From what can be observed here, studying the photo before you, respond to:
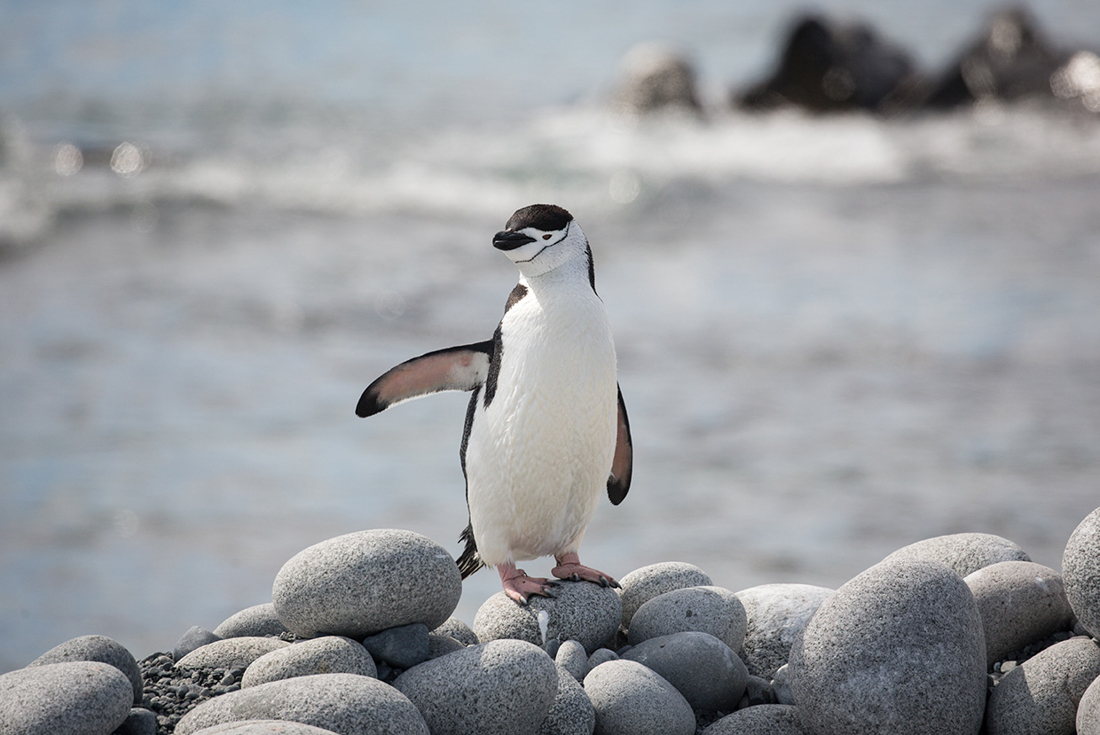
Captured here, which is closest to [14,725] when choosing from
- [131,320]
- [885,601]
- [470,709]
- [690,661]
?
[470,709]

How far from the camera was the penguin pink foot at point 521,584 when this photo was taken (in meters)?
3.48

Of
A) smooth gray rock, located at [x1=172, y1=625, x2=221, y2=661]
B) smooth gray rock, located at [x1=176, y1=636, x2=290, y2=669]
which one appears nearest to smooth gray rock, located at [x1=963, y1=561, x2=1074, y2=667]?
smooth gray rock, located at [x1=176, y1=636, x2=290, y2=669]

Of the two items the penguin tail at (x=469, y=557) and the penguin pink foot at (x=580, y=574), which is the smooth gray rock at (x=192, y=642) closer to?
the penguin tail at (x=469, y=557)

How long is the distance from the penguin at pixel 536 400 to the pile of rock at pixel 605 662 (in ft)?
0.84

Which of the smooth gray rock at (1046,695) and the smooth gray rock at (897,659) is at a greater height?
the smooth gray rock at (897,659)

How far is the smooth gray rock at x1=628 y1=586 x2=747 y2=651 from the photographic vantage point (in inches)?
133

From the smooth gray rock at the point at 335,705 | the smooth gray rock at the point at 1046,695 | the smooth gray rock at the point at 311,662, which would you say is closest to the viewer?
the smooth gray rock at the point at 335,705

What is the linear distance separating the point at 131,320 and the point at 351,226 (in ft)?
12.3

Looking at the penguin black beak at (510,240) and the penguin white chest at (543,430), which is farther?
the penguin white chest at (543,430)

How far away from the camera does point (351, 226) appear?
43.5ft

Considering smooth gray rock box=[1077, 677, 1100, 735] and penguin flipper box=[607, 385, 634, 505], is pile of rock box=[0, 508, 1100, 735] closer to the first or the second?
smooth gray rock box=[1077, 677, 1100, 735]

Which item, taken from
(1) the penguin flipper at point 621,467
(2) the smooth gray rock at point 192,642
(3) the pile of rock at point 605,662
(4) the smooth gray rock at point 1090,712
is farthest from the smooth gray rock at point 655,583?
(2) the smooth gray rock at point 192,642

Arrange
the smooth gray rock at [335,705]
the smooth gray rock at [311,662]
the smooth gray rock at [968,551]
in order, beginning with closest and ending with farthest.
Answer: the smooth gray rock at [335,705]
the smooth gray rock at [311,662]
the smooth gray rock at [968,551]

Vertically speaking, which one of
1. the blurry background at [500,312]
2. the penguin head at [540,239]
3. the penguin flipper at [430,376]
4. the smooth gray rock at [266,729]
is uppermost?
the penguin head at [540,239]
